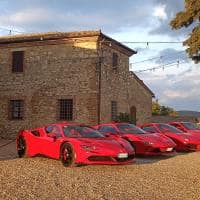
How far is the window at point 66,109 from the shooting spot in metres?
27.6

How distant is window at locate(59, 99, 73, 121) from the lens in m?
27.6

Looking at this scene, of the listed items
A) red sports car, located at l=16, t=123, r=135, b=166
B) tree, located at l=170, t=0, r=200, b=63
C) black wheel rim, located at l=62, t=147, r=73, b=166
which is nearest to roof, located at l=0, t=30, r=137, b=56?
tree, located at l=170, t=0, r=200, b=63

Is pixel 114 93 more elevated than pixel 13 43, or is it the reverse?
pixel 13 43

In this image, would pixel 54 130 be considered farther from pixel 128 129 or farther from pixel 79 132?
pixel 128 129

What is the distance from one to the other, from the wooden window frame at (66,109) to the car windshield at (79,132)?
13.5m

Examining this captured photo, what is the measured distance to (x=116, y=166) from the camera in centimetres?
1277

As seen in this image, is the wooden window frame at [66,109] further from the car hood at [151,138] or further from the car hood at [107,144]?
the car hood at [107,144]

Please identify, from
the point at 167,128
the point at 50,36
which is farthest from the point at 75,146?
the point at 50,36

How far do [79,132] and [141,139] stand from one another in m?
3.16

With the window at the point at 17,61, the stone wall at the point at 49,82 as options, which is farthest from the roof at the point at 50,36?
the window at the point at 17,61

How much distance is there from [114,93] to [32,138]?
14.9 meters

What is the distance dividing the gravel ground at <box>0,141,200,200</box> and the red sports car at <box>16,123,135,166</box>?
11.4 inches

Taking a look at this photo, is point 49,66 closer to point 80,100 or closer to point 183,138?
point 80,100

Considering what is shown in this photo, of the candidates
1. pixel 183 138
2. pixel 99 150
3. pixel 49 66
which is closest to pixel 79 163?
pixel 99 150
